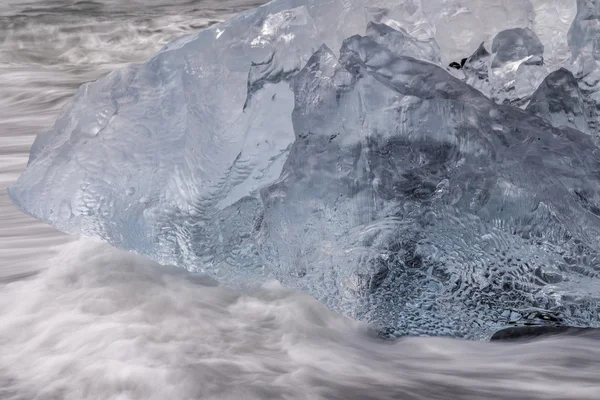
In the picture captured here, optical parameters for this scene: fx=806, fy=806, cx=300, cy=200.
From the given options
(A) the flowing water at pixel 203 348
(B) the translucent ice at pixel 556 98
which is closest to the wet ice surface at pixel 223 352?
(A) the flowing water at pixel 203 348

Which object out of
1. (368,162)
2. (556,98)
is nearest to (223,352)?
(368,162)

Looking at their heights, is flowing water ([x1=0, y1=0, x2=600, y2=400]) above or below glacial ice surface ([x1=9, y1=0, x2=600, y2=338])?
below

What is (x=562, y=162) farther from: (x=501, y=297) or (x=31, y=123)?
(x=31, y=123)

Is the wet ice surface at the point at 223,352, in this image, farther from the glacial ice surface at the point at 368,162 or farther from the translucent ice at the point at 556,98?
the translucent ice at the point at 556,98

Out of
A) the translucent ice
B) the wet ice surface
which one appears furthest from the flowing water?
the translucent ice

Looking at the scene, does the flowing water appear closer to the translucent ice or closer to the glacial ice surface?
the glacial ice surface

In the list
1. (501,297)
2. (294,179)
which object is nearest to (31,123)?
(294,179)

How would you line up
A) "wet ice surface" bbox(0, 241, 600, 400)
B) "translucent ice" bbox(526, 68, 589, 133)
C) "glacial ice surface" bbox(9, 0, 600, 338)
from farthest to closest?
1. "translucent ice" bbox(526, 68, 589, 133)
2. "glacial ice surface" bbox(9, 0, 600, 338)
3. "wet ice surface" bbox(0, 241, 600, 400)
